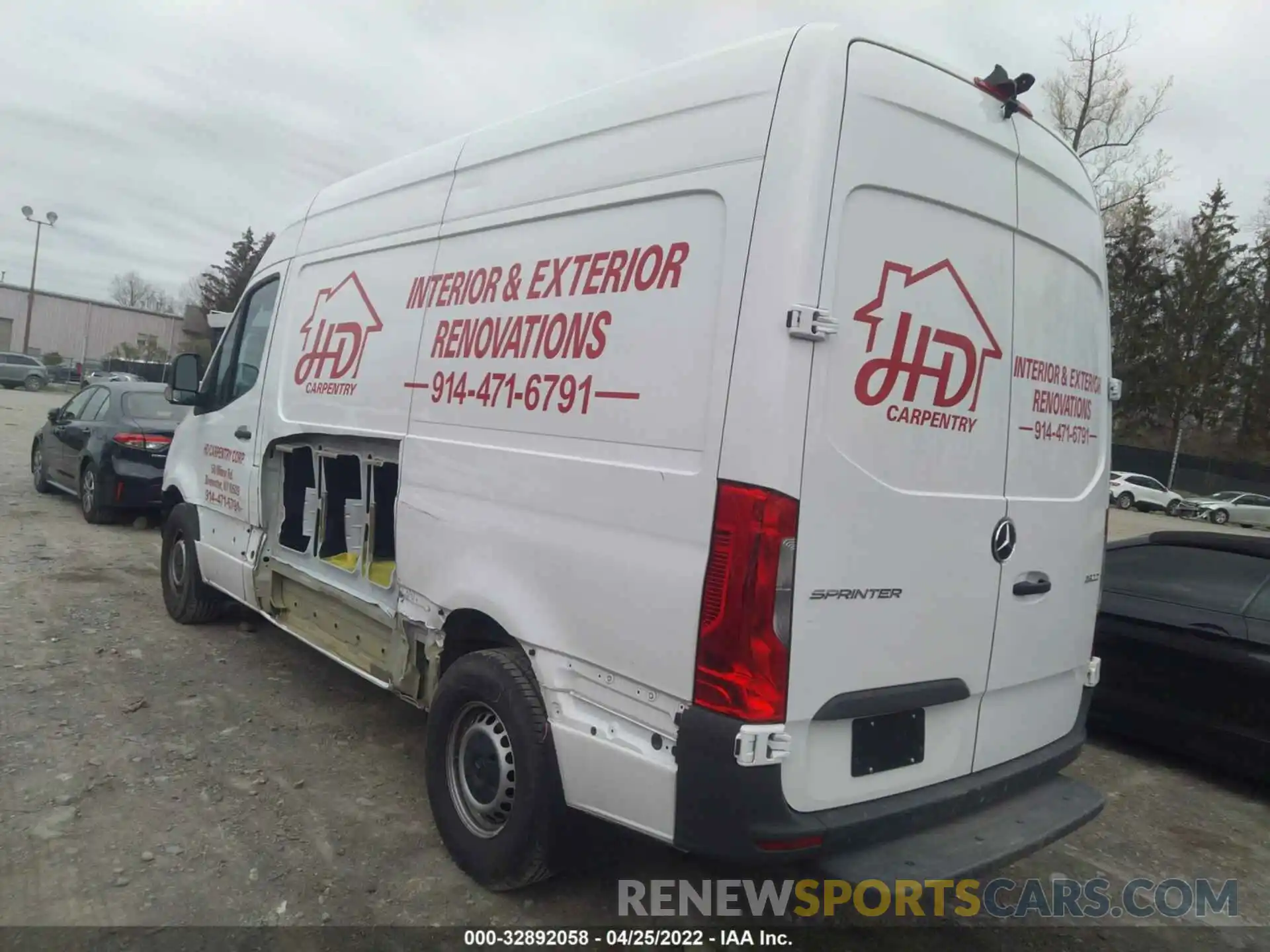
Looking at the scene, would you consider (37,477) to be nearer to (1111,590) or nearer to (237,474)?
(237,474)

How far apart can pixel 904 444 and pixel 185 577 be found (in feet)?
17.0

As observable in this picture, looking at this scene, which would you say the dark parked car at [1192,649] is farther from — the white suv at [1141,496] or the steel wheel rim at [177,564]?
the white suv at [1141,496]

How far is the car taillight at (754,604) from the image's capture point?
2297mm

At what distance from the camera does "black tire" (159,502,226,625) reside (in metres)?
5.86

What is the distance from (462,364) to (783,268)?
1.49 metres

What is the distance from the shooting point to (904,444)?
8.42ft

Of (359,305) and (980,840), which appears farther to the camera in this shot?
(359,305)

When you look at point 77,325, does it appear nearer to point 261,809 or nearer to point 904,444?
point 261,809

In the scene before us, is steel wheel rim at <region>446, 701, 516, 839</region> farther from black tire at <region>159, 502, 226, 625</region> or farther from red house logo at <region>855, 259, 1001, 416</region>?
black tire at <region>159, 502, 226, 625</region>

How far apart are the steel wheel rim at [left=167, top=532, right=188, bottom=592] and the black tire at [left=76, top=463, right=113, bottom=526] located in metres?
3.87

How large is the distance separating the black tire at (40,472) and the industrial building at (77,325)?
60.6m

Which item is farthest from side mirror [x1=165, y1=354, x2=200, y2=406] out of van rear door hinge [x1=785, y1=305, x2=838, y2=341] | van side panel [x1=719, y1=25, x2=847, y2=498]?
Result: van rear door hinge [x1=785, y1=305, x2=838, y2=341]

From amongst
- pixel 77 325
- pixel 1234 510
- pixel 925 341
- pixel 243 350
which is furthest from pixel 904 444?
pixel 77 325

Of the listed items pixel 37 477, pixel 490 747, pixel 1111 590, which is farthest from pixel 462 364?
pixel 37 477
